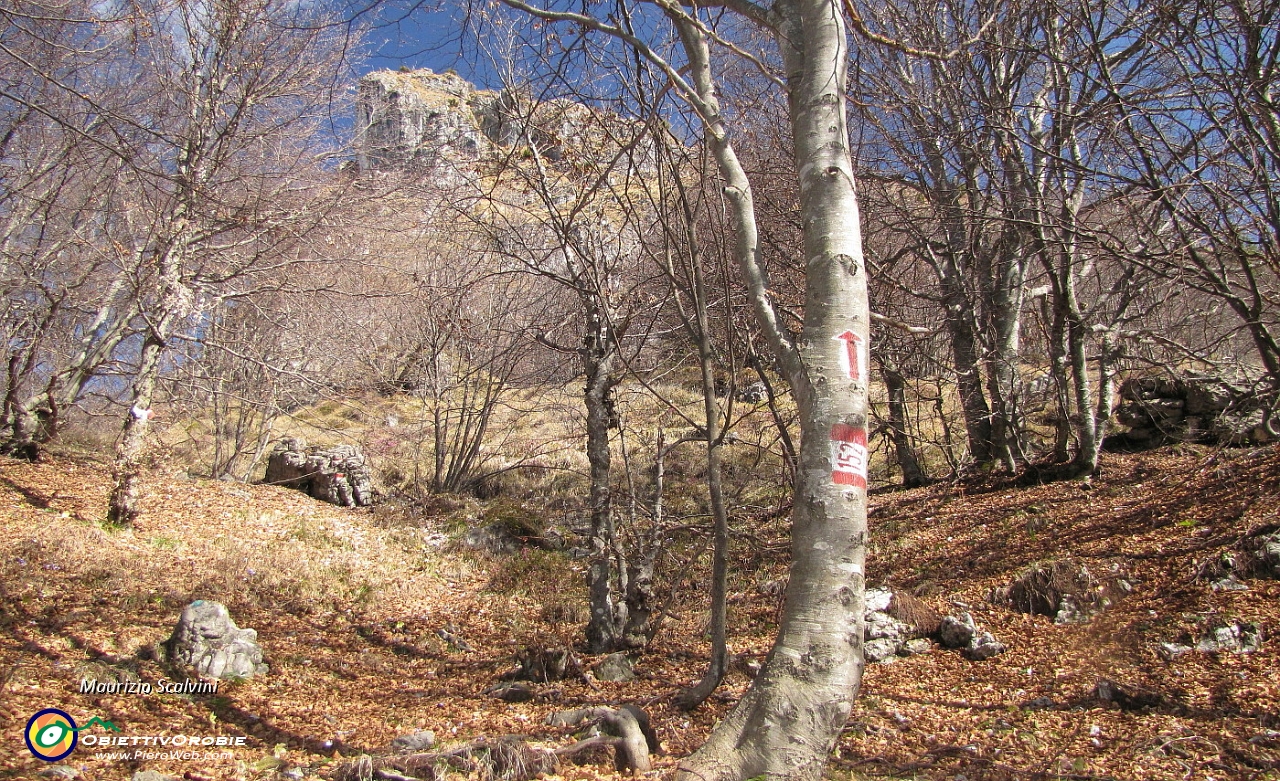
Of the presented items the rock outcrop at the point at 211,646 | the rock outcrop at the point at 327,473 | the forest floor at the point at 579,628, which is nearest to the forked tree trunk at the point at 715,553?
the forest floor at the point at 579,628

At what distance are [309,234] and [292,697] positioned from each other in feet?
23.3

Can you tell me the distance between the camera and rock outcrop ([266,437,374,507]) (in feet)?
36.2

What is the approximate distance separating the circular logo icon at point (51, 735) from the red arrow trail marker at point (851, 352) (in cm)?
362

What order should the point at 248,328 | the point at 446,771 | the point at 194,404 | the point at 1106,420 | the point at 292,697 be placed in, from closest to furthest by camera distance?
the point at 446,771 < the point at 292,697 < the point at 1106,420 < the point at 194,404 < the point at 248,328

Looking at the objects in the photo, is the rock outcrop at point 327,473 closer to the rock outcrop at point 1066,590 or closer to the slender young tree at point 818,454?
the rock outcrop at point 1066,590

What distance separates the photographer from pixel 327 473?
1105 cm

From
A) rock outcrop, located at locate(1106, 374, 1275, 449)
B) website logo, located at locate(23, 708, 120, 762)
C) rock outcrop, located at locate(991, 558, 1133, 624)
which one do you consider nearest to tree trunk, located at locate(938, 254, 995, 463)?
rock outcrop, located at locate(1106, 374, 1275, 449)

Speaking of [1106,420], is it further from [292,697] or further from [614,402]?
[292,697]

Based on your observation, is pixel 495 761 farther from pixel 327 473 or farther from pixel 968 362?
pixel 327 473

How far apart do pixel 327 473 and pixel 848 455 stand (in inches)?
414

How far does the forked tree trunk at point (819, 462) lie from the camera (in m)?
2.11

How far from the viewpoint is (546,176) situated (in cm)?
573

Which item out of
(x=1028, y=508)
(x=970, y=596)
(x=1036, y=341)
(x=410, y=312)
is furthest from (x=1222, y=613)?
(x=410, y=312)

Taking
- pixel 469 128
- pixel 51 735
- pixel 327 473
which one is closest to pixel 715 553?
pixel 51 735
